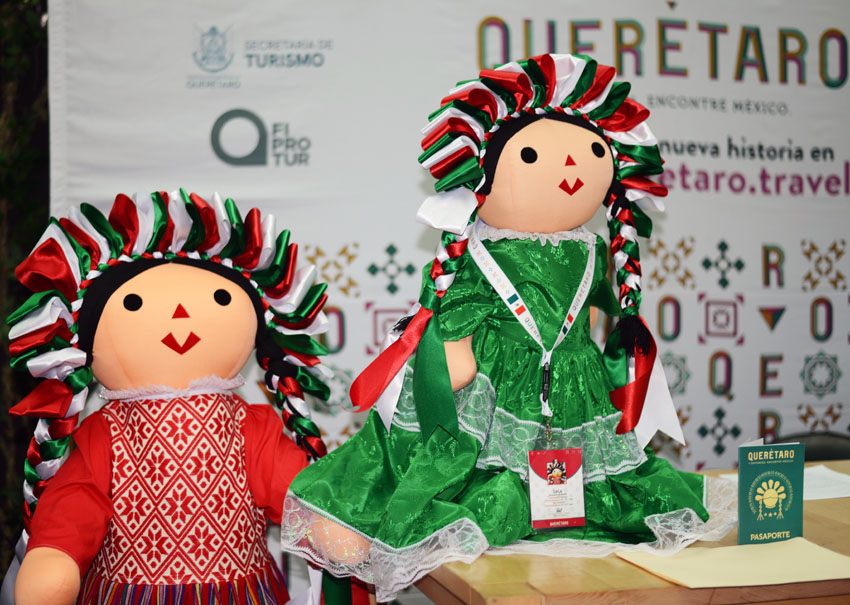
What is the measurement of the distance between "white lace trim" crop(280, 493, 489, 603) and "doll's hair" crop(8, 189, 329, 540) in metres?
0.26

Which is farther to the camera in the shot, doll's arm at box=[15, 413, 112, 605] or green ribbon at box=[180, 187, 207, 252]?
green ribbon at box=[180, 187, 207, 252]

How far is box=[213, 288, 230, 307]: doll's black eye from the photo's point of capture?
142cm

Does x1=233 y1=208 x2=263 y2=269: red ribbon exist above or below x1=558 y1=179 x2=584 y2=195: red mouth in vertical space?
below

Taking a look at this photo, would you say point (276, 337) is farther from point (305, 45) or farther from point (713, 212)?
point (713, 212)

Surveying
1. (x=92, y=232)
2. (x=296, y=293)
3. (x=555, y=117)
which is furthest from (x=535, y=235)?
(x=92, y=232)

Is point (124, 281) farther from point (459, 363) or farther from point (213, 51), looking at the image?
point (213, 51)

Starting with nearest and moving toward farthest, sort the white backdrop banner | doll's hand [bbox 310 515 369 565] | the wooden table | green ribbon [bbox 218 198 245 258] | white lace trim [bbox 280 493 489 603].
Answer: the wooden table, white lace trim [bbox 280 493 489 603], doll's hand [bbox 310 515 369 565], green ribbon [bbox 218 198 245 258], the white backdrop banner

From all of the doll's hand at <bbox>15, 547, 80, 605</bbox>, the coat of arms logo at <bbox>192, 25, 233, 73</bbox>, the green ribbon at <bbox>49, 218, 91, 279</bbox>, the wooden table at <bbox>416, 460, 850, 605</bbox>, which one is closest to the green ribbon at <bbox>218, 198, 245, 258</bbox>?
the green ribbon at <bbox>49, 218, 91, 279</bbox>

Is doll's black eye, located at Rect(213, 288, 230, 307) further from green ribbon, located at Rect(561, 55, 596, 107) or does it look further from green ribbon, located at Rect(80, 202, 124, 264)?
green ribbon, located at Rect(561, 55, 596, 107)

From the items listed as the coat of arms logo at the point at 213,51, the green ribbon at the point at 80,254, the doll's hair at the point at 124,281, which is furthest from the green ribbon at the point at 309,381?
the coat of arms logo at the point at 213,51

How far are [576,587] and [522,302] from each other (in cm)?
49

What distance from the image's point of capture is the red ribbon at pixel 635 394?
4.40ft

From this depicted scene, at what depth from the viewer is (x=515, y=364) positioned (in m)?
1.34

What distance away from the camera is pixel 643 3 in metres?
2.37
